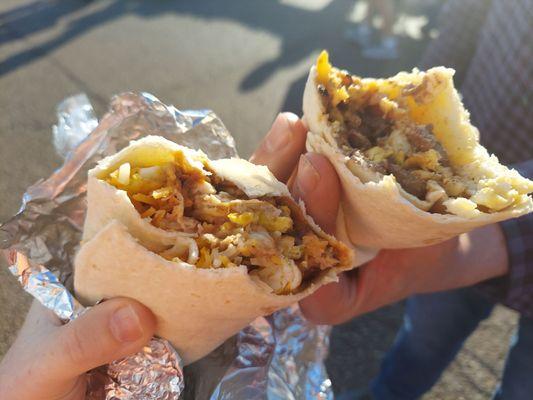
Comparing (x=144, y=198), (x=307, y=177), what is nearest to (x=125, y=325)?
(x=144, y=198)

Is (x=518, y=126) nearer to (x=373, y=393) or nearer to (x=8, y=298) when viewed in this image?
(x=373, y=393)

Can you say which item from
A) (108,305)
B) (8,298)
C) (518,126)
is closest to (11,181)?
(8,298)

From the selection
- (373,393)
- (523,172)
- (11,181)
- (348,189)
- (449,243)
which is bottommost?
(11,181)

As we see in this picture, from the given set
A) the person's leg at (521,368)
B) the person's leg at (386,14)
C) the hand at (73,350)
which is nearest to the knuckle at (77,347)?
the hand at (73,350)

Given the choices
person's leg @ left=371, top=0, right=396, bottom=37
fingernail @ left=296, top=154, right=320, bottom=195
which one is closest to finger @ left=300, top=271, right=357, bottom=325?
fingernail @ left=296, top=154, right=320, bottom=195

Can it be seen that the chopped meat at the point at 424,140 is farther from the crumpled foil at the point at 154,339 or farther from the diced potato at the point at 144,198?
the diced potato at the point at 144,198
